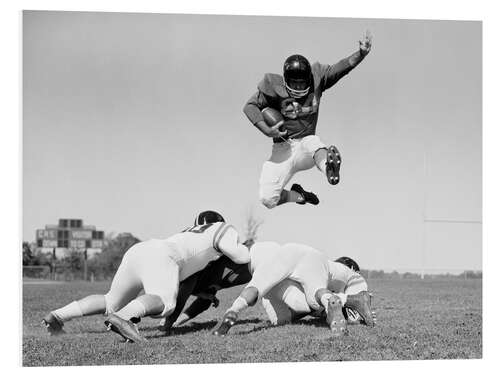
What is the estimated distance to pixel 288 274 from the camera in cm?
698

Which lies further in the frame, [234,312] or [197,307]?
[197,307]

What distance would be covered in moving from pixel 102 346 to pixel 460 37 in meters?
3.82

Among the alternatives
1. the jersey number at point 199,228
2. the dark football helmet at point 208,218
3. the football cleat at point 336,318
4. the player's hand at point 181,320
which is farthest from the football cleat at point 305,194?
the player's hand at point 181,320

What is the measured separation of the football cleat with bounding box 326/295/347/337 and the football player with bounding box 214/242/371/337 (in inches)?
2.6

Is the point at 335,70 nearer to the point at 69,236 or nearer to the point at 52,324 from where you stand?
the point at 69,236

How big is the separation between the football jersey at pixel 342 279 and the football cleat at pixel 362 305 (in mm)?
214

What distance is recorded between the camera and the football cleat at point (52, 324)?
6.70 m

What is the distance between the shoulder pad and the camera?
695 cm

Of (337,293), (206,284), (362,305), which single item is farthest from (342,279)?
(206,284)

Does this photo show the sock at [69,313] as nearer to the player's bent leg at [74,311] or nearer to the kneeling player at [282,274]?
the player's bent leg at [74,311]

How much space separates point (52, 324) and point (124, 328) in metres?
0.66

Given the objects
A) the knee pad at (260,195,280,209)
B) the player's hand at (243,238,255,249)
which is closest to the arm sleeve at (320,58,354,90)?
the knee pad at (260,195,280,209)

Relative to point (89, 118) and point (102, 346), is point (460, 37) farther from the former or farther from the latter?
point (102, 346)

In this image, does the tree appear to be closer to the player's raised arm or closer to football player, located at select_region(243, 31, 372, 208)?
football player, located at select_region(243, 31, 372, 208)
